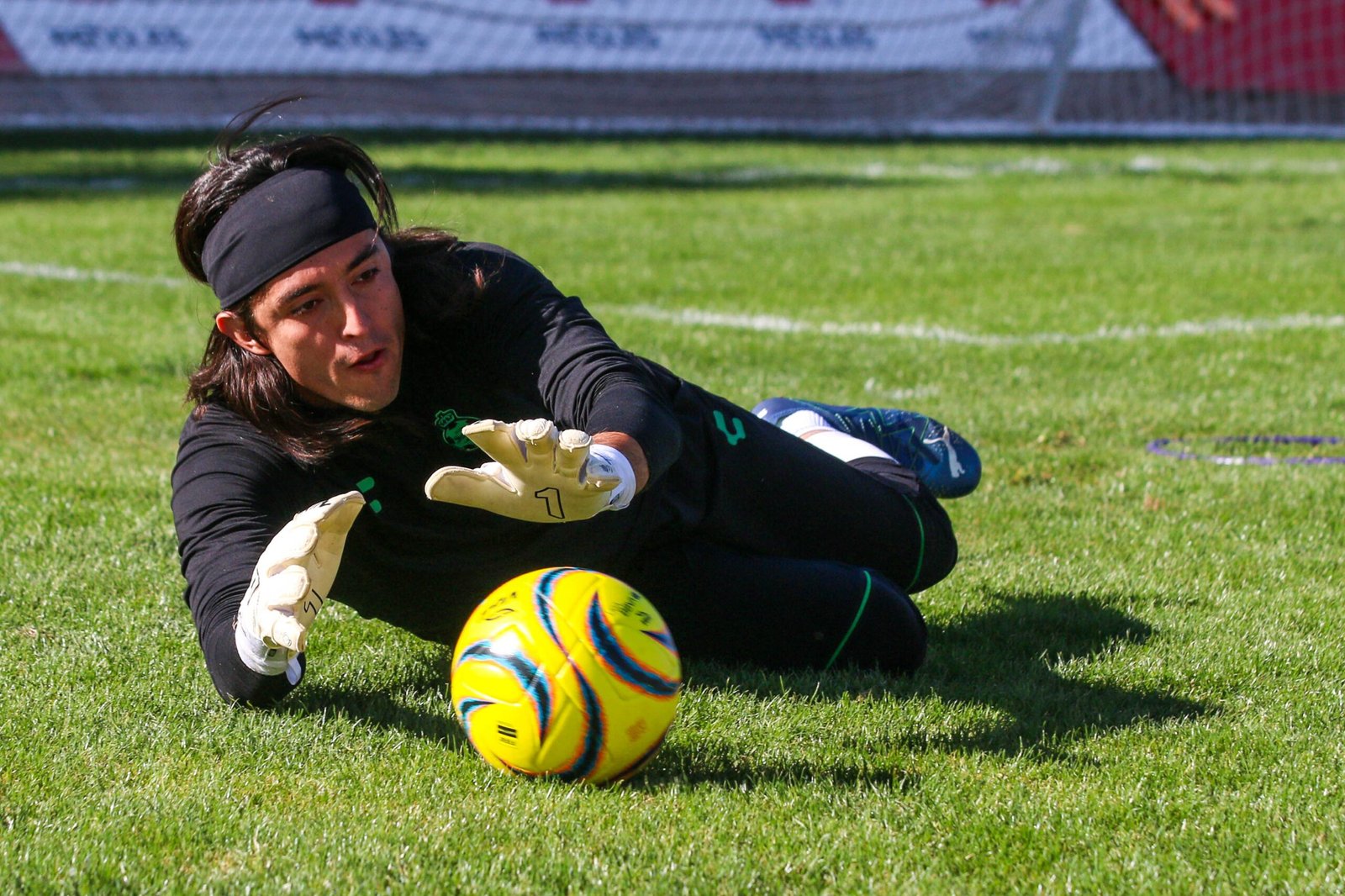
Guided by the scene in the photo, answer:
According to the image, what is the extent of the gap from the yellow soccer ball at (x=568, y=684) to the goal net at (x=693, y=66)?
17.7 metres

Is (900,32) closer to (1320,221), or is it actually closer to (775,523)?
(1320,221)

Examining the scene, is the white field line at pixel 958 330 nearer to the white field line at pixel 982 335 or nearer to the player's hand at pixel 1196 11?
the white field line at pixel 982 335

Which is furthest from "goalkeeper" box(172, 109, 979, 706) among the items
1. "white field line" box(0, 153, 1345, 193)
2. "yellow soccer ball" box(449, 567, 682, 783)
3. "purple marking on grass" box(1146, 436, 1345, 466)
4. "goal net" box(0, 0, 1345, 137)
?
"goal net" box(0, 0, 1345, 137)

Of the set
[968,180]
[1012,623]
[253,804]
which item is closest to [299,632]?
[253,804]

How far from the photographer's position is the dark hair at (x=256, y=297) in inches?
138

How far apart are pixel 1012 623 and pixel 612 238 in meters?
7.77

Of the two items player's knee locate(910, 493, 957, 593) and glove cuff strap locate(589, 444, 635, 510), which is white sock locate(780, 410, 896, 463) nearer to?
player's knee locate(910, 493, 957, 593)

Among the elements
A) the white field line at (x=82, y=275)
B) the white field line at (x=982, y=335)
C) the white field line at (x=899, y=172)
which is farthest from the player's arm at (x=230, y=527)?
the white field line at (x=899, y=172)

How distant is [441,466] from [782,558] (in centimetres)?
95

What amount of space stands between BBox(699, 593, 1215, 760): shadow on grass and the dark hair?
117 cm

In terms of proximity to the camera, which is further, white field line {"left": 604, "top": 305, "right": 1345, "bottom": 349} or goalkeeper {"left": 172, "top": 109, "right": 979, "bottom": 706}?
white field line {"left": 604, "top": 305, "right": 1345, "bottom": 349}

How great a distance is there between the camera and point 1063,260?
35.5 feet

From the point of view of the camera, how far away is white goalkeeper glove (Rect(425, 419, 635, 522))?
9.45 feet

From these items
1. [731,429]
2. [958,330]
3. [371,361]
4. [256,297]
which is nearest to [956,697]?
[731,429]
